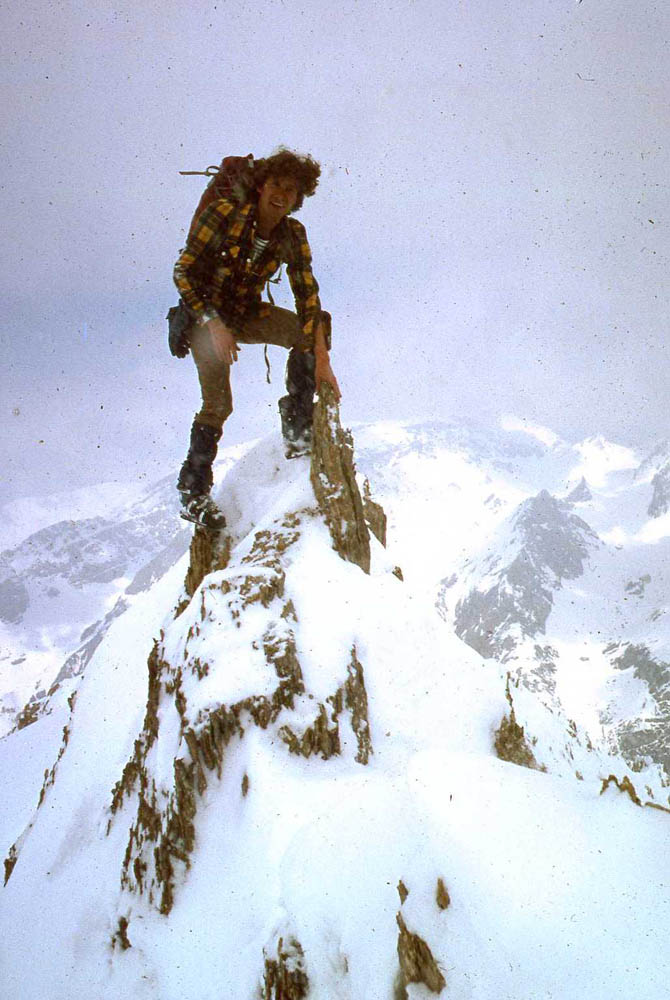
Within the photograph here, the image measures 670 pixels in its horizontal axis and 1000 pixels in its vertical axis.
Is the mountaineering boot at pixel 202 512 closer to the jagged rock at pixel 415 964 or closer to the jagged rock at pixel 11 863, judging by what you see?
the jagged rock at pixel 415 964

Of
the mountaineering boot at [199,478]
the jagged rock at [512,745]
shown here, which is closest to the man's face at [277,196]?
the mountaineering boot at [199,478]

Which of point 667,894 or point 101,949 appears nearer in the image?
point 667,894

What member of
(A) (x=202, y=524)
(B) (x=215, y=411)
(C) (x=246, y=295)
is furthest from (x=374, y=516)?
(C) (x=246, y=295)

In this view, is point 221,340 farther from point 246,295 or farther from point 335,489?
point 335,489

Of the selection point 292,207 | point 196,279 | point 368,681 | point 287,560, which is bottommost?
point 368,681

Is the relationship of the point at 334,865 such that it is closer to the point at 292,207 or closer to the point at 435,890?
the point at 435,890

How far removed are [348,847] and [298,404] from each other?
25.8 feet

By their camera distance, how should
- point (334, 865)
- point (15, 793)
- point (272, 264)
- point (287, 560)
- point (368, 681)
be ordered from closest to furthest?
1. point (334, 865)
2. point (272, 264)
3. point (368, 681)
4. point (287, 560)
5. point (15, 793)

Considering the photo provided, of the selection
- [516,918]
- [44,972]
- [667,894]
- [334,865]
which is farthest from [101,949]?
[667,894]

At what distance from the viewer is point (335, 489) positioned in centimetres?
1114

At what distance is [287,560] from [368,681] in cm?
278

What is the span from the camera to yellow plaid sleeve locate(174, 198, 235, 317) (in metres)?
6.74

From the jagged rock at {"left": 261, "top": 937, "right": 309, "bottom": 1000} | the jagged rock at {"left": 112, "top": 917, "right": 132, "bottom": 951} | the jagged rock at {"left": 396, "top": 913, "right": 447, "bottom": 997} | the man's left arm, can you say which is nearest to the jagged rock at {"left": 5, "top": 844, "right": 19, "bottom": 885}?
the jagged rock at {"left": 112, "top": 917, "right": 132, "bottom": 951}

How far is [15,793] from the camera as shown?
18.5m
